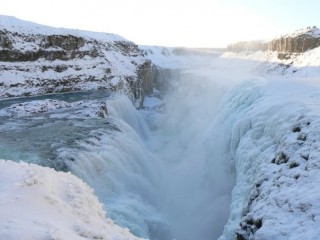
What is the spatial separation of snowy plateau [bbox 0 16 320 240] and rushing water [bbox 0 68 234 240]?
0.06 meters

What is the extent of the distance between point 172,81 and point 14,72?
28.1 m

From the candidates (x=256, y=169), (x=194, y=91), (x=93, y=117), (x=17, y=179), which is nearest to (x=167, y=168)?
(x=93, y=117)

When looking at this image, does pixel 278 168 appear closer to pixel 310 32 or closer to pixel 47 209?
pixel 47 209

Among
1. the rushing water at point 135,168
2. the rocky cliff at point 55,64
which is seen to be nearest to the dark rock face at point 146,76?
the rocky cliff at point 55,64

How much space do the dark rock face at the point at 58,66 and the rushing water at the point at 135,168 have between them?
225 inches

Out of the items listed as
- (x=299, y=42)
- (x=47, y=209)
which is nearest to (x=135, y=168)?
(x=47, y=209)

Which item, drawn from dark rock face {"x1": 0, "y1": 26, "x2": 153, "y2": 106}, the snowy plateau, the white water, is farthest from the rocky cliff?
the white water

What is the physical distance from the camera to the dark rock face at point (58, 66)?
29.9 metres

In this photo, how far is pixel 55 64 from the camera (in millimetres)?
33125

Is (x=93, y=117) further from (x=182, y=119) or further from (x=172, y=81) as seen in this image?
(x=172, y=81)

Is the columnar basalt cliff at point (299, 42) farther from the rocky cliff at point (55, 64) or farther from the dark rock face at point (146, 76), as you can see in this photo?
the rocky cliff at point (55, 64)

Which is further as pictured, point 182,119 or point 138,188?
point 182,119

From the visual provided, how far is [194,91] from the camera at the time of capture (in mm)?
41500

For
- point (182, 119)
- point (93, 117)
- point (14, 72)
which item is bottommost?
point (182, 119)
